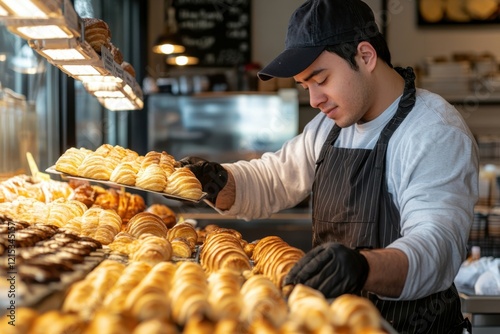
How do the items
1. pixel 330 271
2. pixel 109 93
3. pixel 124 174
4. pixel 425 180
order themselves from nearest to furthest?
pixel 330 271 < pixel 425 180 < pixel 124 174 < pixel 109 93

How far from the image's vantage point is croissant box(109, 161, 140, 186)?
8.24ft

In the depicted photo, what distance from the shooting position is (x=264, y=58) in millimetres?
7516

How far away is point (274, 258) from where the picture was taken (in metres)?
1.92

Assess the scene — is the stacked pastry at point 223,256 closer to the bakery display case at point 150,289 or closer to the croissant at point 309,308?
the bakery display case at point 150,289

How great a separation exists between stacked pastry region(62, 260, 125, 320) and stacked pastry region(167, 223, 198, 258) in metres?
0.45

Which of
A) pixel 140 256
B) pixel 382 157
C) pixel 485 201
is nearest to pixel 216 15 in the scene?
pixel 485 201

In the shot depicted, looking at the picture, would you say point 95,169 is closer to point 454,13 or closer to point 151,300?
point 151,300

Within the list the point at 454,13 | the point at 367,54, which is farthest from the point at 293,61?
the point at 454,13

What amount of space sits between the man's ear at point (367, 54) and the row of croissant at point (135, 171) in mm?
729

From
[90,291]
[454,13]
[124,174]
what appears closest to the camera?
[90,291]

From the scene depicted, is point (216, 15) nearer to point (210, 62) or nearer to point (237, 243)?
point (210, 62)

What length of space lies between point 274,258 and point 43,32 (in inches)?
33.4

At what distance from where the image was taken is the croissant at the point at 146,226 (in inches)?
90.9

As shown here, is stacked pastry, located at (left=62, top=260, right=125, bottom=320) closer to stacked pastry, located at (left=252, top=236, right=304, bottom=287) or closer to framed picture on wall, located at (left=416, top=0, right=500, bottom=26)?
stacked pastry, located at (left=252, top=236, right=304, bottom=287)
